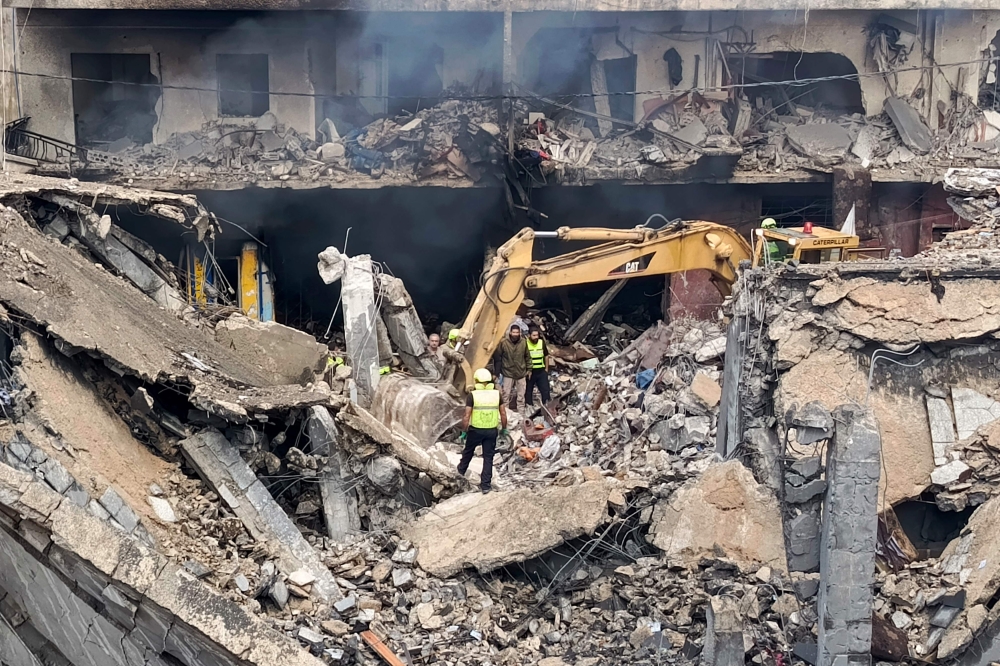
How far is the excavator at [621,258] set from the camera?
12.3m

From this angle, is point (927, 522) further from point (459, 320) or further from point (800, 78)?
point (800, 78)

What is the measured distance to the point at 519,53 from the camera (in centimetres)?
1842

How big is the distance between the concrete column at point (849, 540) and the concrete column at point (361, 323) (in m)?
6.43

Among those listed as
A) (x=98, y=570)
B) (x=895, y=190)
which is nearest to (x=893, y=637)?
(x=98, y=570)

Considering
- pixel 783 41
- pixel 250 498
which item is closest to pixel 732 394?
pixel 250 498

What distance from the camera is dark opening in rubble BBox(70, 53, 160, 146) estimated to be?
18.2m

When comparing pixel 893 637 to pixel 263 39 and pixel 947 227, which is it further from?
pixel 263 39

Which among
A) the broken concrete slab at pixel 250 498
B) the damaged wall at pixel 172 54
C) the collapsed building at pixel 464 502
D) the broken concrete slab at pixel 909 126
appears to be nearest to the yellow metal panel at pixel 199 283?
the collapsed building at pixel 464 502

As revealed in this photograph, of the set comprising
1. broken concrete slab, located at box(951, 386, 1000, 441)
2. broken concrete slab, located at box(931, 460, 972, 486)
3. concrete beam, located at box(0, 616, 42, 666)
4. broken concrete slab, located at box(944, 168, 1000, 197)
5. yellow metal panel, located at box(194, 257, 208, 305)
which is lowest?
concrete beam, located at box(0, 616, 42, 666)

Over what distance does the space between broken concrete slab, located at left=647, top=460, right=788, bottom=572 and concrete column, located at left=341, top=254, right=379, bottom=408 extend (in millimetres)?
4294

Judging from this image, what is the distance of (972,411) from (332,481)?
5.23 metres

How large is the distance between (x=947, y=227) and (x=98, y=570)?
46.3 feet

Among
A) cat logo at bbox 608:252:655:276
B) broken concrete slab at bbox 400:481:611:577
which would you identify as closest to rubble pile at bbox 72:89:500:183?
cat logo at bbox 608:252:655:276

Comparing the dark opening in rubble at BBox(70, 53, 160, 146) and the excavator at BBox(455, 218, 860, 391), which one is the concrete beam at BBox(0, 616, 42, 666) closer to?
the excavator at BBox(455, 218, 860, 391)
